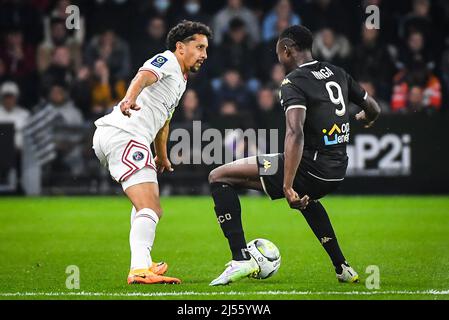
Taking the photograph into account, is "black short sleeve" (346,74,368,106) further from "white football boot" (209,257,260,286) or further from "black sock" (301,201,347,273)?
"white football boot" (209,257,260,286)

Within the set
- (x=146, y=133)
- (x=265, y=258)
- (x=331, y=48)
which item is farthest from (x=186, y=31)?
(x=331, y=48)

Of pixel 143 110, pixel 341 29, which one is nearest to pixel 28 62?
pixel 341 29

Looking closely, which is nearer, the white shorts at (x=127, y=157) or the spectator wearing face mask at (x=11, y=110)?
the white shorts at (x=127, y=157)

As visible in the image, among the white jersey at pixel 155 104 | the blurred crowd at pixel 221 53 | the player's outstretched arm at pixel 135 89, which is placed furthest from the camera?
the blurred crowd at pixel 221 53

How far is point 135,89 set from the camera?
26.3 ft

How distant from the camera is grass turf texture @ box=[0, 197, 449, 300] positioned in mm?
7859

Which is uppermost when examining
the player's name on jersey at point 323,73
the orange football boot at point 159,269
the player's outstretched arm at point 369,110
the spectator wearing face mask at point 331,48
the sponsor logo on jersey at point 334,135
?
the spectator wearing face mask at point 331,48

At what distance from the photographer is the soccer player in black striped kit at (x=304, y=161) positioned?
8117 mm

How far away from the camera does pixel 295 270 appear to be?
9.21m

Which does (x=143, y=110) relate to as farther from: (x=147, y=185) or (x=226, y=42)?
(x=226, y=42)

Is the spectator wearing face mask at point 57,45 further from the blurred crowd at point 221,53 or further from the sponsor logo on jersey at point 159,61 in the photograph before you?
the sponsor logo on jersey at point 159,61

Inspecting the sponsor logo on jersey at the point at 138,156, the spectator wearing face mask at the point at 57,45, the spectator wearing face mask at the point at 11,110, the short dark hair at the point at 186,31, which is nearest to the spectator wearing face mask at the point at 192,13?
the spectator wearing face mask at the point at 57,45

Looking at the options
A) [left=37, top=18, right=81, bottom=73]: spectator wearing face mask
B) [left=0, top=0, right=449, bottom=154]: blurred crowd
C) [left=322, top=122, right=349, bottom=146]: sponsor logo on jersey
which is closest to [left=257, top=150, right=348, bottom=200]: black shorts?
[left=322, top=122, right=349, bottom=146]: sponsor logo on jersey

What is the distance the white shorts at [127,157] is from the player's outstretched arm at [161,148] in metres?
0.58
